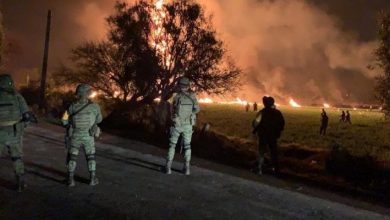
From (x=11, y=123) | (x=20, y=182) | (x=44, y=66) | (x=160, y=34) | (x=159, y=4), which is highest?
(x=159, y=4)

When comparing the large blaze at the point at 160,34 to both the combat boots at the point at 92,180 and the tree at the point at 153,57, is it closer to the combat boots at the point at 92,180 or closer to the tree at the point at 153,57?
the tree at the point at 153,57

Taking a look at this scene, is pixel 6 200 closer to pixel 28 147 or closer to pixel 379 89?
pixel 28 147

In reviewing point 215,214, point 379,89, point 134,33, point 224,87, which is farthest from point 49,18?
point 215,214

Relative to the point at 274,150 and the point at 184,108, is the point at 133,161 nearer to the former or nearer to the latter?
the point at 184,108

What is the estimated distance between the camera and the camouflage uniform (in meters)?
8.45

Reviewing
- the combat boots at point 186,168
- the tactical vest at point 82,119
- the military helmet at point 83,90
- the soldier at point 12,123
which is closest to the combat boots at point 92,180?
the tactical vest at point 82,119

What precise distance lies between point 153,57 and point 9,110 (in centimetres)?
1783

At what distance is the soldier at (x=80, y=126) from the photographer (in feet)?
28.9

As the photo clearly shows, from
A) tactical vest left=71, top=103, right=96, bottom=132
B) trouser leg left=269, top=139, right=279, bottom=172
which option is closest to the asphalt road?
tactical vest left=71, top=103, right=96, bottom=132

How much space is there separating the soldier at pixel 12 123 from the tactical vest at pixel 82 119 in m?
0.85

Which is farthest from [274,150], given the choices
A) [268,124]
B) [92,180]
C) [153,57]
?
[153,57]

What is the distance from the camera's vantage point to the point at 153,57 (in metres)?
26.1

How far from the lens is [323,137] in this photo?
33.5 meters

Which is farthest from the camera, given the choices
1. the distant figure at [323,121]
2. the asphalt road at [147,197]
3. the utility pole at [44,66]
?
the distant figure at [323,121]
